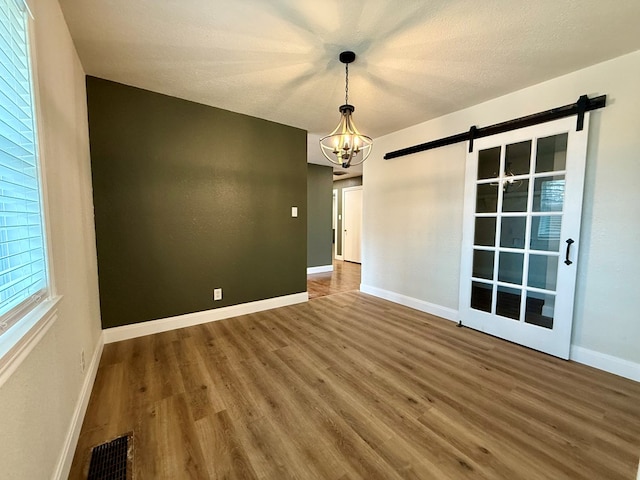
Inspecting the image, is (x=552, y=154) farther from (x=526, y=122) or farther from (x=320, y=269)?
(x=320, y=269)

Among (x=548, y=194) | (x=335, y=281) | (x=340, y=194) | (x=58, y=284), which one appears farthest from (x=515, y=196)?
(x=340, y=194)

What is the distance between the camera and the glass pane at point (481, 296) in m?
2.91

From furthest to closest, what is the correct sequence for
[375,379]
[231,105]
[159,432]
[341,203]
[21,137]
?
[341,203] < [231,105] < [375,379] < [159,432] < [21,137]

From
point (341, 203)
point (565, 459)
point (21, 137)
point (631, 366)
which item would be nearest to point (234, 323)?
point (21, 137)

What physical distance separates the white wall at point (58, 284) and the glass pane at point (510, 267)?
11.5 feet

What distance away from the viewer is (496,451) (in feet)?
4.69

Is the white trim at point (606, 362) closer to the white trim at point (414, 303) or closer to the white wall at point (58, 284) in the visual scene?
the white trim at point (414, 303)

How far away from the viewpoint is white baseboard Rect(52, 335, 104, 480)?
1.22 m

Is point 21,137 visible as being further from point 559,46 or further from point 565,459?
point 559,46

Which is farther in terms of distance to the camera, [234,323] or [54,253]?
[234,323]

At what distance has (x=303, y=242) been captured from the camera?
3.91 m

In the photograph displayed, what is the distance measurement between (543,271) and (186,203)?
3.71m

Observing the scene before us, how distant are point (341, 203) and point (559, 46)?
19.4 feet

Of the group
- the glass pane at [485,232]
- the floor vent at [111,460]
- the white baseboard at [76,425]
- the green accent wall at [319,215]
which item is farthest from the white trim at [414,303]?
the white baseboard at [76,425]
